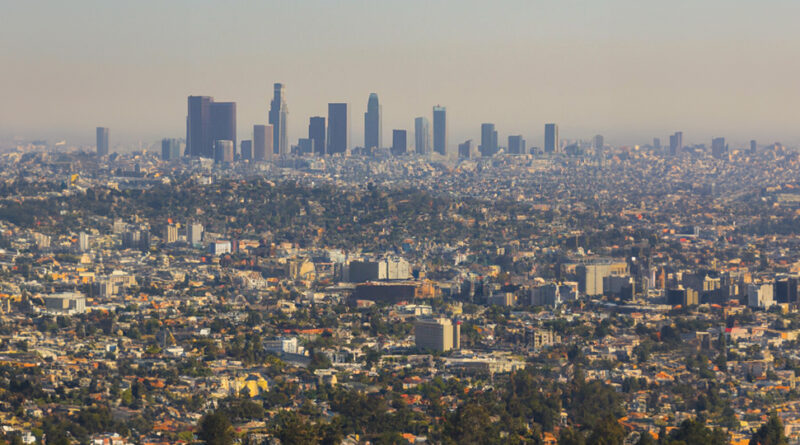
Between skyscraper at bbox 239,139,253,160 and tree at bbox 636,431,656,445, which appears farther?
skyscraper at bbox 239,139,253,160

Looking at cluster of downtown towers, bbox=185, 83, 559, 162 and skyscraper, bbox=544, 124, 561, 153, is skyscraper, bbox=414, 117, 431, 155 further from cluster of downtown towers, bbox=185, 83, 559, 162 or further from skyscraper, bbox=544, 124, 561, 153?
skyscraper, bbox=544, 124, 561, 153

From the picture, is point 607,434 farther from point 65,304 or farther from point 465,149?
point 465,149

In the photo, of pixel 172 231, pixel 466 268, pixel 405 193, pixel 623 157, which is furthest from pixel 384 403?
pixel 623 157

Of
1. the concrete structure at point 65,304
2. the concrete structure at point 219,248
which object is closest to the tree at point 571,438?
the concrete structure at point 65,304

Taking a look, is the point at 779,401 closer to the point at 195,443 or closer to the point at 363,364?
the point at 363,364

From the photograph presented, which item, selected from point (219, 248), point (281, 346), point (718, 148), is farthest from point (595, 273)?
point (718, 148)

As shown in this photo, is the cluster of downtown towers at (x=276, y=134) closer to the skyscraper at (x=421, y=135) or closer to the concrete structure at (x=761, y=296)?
the skyscraper at (x=421, y=135)

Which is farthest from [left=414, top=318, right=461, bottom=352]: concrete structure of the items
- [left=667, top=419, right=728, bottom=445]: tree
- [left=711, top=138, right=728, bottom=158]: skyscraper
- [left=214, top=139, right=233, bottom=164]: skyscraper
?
[left=711, top=138, right=728, bottom=158]: skyscraper
